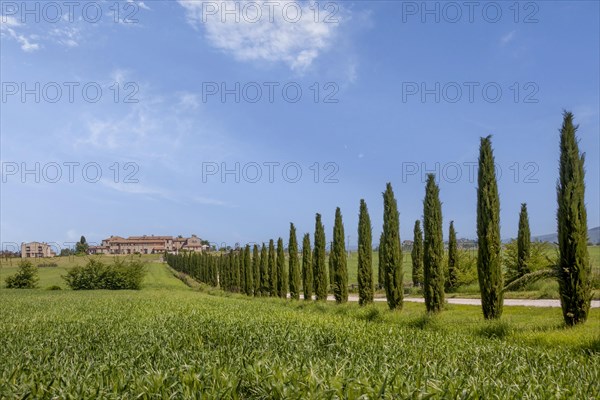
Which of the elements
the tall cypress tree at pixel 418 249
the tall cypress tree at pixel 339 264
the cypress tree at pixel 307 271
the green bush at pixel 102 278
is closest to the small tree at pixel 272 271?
the cypress tree at pixel 307 271

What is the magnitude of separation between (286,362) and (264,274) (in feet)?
115

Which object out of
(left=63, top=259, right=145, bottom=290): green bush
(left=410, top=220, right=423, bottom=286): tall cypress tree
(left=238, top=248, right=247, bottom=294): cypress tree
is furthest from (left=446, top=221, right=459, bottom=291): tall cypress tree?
(left=63, top=259, right=145, bottom=290): green bush

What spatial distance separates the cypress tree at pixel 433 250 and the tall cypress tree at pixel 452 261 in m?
16.7

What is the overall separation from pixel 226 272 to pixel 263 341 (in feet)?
149

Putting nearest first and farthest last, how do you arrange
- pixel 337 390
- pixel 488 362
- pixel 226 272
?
pixel 337 390
pixel 488 362
pixel 226 272

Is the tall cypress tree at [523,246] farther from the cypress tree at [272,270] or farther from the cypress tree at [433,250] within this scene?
the cypress tree at [272,270]

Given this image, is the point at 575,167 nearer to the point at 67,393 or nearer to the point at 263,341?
the point at 263,341

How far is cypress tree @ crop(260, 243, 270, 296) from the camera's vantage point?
39875 mm

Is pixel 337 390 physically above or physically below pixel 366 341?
above

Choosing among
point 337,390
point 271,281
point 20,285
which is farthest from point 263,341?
point 20,285

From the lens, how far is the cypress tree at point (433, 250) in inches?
727

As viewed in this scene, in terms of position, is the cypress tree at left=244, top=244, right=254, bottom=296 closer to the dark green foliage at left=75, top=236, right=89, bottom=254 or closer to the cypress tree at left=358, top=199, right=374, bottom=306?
the cypress tree at left=358, top=199, right=374, bottom=306

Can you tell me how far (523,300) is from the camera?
25.9 metres

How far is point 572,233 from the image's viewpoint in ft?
45.1
